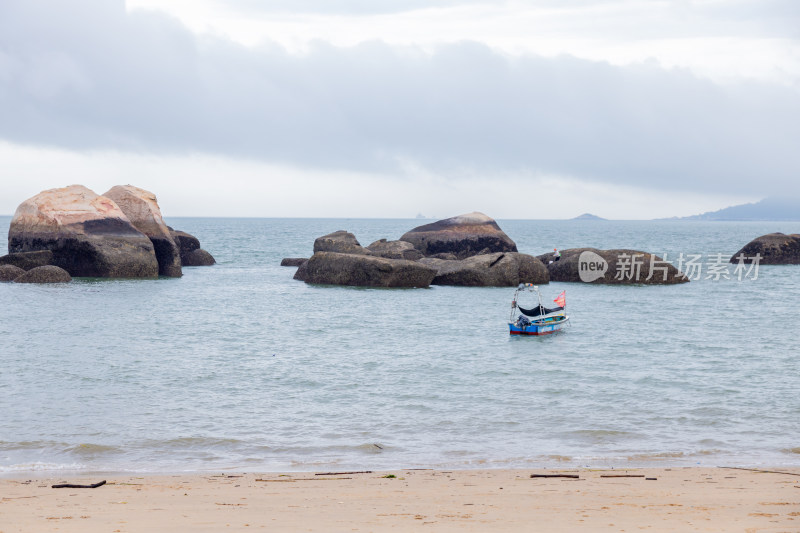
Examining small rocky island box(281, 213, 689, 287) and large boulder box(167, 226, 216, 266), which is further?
large boulder box(167, 226, 216, 266)

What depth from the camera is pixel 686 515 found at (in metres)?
8.46

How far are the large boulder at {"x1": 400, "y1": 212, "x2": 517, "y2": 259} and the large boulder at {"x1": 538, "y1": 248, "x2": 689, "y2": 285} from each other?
937 cm

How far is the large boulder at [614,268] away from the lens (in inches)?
1732

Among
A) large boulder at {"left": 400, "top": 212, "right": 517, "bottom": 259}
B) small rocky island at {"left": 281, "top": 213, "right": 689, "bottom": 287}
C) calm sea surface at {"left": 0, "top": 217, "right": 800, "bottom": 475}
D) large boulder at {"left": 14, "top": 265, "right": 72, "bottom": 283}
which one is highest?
large boulder at {"left": 400, "top": 212, "right": 517, "bottom": 259}

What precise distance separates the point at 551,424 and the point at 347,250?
33835 mm

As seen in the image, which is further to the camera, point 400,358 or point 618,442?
point 400,358

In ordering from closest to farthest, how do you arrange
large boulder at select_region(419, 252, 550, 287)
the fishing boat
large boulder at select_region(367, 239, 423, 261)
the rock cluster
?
the fishing boat → the rock cluster → large boulder at select_region(419, 252, 550, 287) → large boulder at select_region(367, 239, 423, 261)

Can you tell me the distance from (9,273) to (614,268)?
1293 inches

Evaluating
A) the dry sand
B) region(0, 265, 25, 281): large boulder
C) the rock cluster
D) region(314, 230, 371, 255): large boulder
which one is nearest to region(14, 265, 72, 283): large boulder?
region(0, 265, 25, 281): large boulder

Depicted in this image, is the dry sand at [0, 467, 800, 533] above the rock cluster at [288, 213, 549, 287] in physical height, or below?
below

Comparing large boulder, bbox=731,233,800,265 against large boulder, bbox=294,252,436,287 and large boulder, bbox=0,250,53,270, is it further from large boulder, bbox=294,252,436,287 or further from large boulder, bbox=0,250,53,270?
large boulder, bbox=0,250,53,270

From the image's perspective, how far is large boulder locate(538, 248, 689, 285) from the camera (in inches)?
1732

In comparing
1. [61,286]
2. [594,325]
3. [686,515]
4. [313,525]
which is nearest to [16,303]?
[61,286]

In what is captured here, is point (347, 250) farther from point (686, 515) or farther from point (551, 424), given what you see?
point (686, 515)
